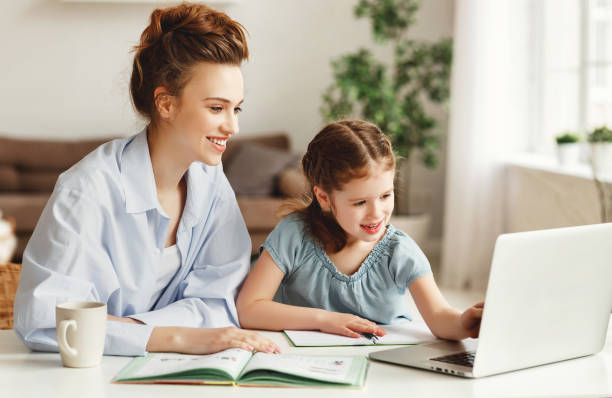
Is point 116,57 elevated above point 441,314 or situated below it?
above

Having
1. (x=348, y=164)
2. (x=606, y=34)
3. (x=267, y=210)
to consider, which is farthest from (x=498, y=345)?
(x=267, y=210)

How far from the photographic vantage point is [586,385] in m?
1.00

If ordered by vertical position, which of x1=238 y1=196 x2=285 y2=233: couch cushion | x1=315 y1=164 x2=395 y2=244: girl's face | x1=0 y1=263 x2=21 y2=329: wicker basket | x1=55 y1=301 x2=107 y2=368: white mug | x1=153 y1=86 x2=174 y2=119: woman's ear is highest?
x1=153 y1=86 x2=174 y2=119: woman's ear

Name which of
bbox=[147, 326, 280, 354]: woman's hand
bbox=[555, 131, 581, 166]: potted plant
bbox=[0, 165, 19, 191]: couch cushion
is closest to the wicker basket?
bbox=[147, 326, 280, 354]: woman's hand

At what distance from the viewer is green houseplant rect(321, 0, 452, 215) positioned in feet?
14.6

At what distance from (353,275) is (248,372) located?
1.56 feet

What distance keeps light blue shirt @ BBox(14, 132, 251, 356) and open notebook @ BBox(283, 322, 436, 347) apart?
175 mm

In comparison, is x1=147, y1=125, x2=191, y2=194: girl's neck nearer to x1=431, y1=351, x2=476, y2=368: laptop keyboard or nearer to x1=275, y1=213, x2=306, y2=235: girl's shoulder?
x1=275, y1=213, x2=306, y2=235: girl's shoulder

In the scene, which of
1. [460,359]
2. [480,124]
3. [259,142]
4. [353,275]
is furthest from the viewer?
[259,142]

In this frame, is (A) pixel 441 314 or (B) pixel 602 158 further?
(B) pixel 602 158

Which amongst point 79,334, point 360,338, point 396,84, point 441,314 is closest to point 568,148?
point 396,84

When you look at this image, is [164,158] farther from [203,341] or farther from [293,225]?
[203,341]

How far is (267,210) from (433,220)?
167cm

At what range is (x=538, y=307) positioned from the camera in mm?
1056
